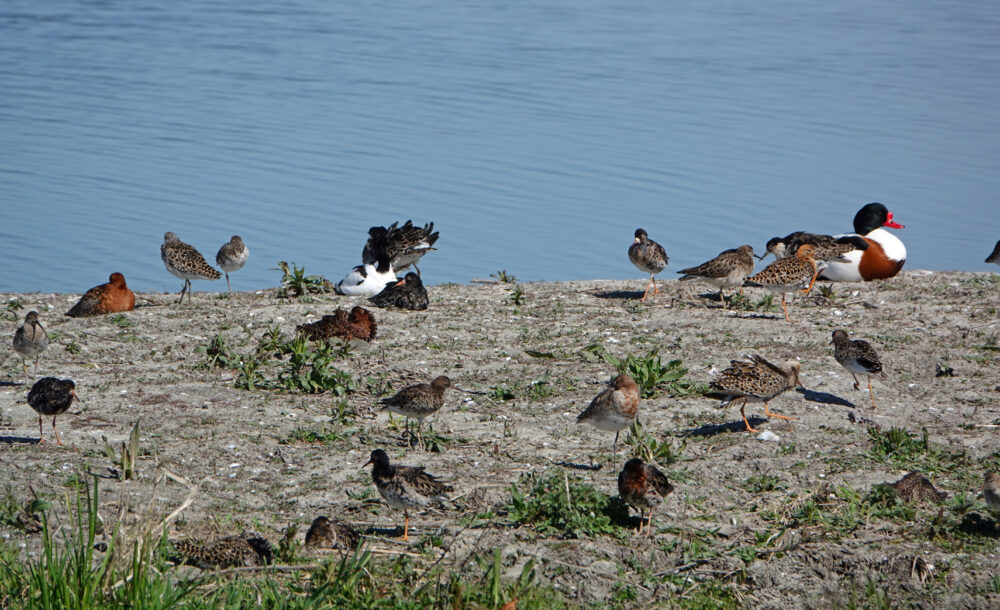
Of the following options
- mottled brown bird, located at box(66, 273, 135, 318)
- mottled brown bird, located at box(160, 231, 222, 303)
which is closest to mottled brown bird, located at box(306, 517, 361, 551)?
mottled brown bird, located at box(66, 273, 135, 318)

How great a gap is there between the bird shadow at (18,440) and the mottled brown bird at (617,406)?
4363 millimetres

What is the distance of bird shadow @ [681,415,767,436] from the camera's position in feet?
30.1

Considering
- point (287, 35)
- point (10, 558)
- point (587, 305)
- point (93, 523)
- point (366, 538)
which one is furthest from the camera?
point (287, 35)

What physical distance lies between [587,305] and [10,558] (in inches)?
354

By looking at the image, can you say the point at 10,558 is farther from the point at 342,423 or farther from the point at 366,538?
the point at 342,423

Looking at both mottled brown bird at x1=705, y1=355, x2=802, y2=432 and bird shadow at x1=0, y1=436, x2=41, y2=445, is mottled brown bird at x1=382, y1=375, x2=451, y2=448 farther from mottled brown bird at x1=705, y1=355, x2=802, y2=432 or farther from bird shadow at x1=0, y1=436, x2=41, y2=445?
bird shadow at x1=0, y1=436, x2=41, y2=445

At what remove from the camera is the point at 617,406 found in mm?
8188

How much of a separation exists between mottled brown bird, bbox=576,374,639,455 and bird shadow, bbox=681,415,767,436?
1.08 metres

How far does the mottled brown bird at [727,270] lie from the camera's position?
43.1ft

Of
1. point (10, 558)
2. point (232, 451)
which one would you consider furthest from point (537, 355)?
point (10, 558)

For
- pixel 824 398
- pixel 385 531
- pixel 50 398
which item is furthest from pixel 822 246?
pixel 50 398

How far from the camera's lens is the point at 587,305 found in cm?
1390

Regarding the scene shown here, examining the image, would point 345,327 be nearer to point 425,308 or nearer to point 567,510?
point 425,308

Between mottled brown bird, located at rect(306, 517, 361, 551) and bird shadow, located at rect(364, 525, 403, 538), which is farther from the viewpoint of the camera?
bird shadow, located at rect(364, 525, 403, 538)
